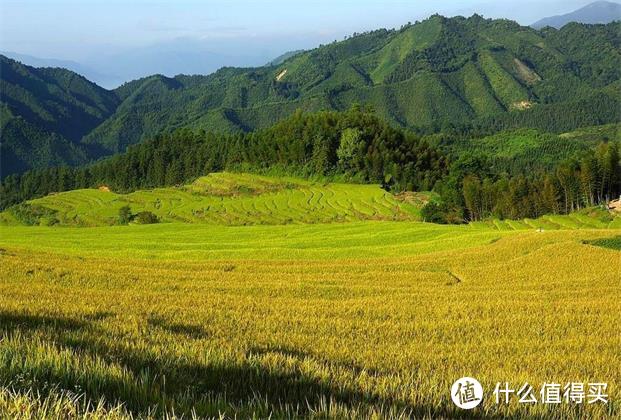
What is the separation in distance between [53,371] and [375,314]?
9.82 meters

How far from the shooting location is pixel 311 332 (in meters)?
10.3

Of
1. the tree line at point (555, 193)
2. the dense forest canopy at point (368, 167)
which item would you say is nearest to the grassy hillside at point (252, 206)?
the dense forest canopy at point (368, 167)

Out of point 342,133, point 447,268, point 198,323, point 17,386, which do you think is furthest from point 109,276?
point 342,133

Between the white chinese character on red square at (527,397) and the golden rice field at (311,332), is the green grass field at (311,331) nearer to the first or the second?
the golden rice field at (311,332)

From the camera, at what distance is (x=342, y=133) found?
440ft

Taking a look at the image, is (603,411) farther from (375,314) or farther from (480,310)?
(480,310)

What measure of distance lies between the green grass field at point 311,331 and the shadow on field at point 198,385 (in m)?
0.02

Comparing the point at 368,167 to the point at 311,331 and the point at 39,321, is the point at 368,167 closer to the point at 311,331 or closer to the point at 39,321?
the point at 311,331

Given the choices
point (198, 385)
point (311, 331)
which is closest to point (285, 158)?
point (311, 331)

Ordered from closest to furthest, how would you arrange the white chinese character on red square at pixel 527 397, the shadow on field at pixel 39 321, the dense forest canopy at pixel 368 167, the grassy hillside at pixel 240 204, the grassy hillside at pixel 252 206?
the white chinese character on red square at pixel 527 397
the shadow on field at pixel 39 321
the grassy hillside at pixel 252 206
the dense forest canopy at pixel 368 167
the grassy hillside at pixel 240 204

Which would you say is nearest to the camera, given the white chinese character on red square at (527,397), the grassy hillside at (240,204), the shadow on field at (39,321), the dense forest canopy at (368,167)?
the white chinese character on red square at (527,397)

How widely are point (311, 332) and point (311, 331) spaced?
125 millimetres

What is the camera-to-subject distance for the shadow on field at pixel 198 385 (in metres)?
3.69

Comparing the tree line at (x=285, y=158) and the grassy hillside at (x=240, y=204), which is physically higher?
the tree line at (x=285, y=158)
